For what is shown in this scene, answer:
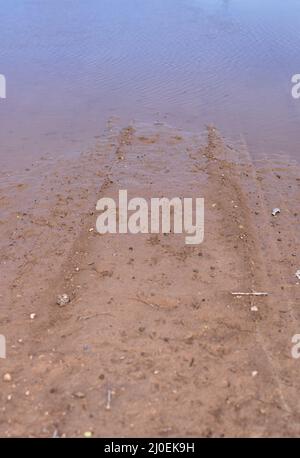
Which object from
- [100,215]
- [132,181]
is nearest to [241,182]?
[132,181]

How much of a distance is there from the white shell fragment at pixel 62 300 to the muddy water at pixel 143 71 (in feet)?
10.3

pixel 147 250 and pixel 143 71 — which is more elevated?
pixel 143 71

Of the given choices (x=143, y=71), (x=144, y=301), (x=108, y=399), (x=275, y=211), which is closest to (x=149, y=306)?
(x=144, y=301)

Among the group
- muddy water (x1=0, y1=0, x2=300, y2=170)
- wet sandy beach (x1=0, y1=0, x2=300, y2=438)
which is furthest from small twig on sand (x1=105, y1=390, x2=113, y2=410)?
muddy water (x1=0, y1=0, x2=300, y2=170)

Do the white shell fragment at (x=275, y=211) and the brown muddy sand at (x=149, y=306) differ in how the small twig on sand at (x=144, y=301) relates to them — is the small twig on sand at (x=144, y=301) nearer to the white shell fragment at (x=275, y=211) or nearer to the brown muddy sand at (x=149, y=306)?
the brown muddy sand at (x=149, y=306)

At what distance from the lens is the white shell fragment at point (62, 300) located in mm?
5102

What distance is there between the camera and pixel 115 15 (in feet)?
48.4

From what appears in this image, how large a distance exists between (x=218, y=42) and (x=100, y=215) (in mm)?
8345

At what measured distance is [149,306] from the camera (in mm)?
5117

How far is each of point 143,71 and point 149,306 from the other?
732cm

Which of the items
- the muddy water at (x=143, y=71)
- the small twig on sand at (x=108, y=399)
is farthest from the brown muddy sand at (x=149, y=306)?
the muddy water at (x=143, y=71)

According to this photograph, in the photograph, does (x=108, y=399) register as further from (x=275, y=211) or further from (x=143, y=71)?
(x=143, y=71)

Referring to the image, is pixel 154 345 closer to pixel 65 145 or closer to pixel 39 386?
pixel 39 386

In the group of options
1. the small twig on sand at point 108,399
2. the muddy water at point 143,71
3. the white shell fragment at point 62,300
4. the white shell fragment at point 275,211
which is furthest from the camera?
the muddy water at point 143,71
